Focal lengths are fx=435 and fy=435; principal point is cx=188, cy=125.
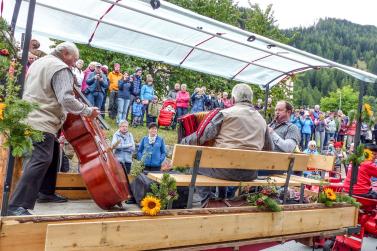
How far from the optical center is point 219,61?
6680 millimetres

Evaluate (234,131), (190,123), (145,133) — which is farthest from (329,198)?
(145,133)

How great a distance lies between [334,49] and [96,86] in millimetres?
104002

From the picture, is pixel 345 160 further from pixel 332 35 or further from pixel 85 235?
pixel 332 35

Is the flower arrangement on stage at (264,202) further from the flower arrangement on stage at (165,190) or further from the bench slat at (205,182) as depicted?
the flower arrangement on stage at (165,190)

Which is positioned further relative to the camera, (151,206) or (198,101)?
(198,101)

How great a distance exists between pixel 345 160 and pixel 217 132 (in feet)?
6.66

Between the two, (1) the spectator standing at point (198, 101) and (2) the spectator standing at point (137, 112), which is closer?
(2) the spectator standing at point (137, 112)

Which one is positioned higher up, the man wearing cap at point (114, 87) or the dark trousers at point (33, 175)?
the man wearing cap at point (114, 87)

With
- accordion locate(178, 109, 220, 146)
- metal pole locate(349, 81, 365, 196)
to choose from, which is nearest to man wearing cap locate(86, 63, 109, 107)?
accordion locate(178, 109, 220, 146)

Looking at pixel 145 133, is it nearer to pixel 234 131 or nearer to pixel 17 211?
pixel 234 131

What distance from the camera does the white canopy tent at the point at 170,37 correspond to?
4637 mm

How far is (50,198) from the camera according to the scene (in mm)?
4461

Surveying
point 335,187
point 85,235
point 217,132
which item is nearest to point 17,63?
point 85,235

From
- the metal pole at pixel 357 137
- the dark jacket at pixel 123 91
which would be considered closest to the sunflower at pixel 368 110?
the metal pole at pixel 357 137
